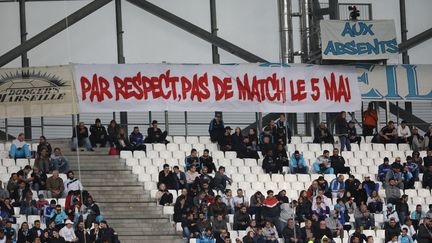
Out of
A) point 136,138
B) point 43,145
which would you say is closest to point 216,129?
point 136,138

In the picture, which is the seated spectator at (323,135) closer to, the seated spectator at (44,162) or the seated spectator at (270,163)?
the seated spectator at (270,163)

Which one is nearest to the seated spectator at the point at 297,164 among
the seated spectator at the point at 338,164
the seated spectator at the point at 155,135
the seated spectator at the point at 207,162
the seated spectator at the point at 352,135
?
the seated spectator at the point at 338,164

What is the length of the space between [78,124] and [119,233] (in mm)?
4855

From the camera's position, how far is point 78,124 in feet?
129

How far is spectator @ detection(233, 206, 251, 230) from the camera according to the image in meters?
35.3

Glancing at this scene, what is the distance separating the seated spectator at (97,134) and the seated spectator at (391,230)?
7.29 m

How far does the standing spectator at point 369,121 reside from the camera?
42.3 m

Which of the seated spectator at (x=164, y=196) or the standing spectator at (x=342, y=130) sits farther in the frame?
the standing spectator at (x=342, y=130)

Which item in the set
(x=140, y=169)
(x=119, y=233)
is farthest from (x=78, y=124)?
(x=119, y=233)

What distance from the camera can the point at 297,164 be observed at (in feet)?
128

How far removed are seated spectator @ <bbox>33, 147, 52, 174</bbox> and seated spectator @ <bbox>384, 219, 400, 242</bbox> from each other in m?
7.58

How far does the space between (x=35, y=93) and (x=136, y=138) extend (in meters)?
2.77

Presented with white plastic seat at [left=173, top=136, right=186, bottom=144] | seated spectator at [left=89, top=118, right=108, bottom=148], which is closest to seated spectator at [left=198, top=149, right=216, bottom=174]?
white plastic seat at [left=173, top=136, right=186, bottom=144]

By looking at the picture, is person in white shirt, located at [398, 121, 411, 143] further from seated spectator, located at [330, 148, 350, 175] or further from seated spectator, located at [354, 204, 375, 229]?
seated spectator, located at [354, 204, 375, 229]
